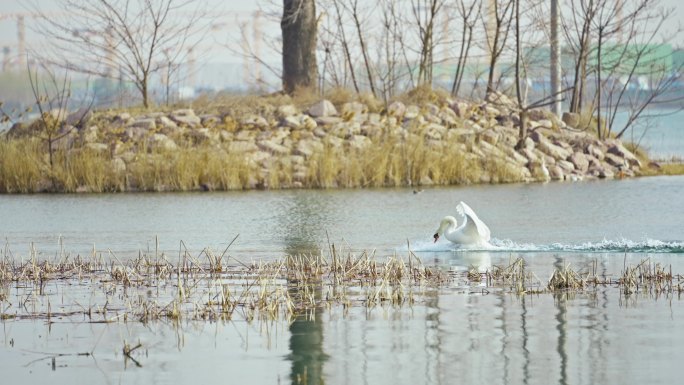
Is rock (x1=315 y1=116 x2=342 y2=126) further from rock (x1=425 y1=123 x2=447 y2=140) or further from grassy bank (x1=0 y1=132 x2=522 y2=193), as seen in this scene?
rock (x1=425 y1=123 x2=447 y2=140)

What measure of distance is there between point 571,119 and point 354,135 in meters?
7.86

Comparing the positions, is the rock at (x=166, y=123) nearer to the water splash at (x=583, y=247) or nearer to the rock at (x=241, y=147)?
the rock at (x=241, y=147)

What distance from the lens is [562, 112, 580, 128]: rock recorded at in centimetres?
3678

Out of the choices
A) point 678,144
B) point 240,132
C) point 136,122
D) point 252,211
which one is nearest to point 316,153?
point 240,132

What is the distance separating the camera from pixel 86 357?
985 cm

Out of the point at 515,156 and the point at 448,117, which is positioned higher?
the point at 448,117

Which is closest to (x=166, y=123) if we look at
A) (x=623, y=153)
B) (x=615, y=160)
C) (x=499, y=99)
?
(x=499, y=99)

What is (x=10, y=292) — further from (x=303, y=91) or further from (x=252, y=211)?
(x=303, y=91)

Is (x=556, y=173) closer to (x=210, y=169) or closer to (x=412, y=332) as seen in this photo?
(x=210, y=169)

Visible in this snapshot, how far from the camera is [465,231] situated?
55.3 ft

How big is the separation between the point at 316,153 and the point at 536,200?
6187mm

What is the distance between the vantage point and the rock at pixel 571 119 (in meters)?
36.8

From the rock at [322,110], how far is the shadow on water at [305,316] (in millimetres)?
8313

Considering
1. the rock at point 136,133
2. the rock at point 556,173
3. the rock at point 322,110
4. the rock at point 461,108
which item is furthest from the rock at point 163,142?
the rock at point 556,173
